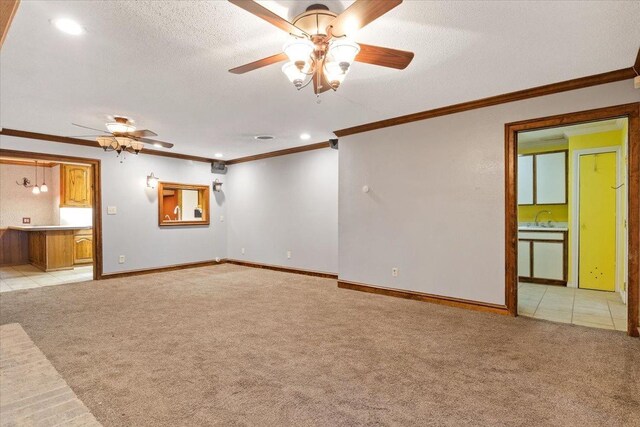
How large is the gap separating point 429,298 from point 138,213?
5.56 meters

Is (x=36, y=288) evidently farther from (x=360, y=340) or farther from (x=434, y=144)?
(x=434, y=144)

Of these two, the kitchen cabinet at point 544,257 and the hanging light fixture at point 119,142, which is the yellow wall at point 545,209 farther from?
the hanging light fixture at point 119,142

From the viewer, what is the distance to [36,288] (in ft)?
17.1

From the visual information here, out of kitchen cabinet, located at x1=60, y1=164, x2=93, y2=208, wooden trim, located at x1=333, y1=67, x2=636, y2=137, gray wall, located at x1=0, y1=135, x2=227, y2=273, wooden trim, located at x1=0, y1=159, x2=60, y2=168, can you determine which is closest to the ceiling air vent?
wooden trim, located at x1=333, y1=67, x2=636, y2=137

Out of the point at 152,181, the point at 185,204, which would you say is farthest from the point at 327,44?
the point at 185,204

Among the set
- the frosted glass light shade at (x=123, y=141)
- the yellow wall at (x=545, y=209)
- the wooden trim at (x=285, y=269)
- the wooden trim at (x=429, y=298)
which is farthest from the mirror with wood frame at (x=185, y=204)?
the yellow wall at (x=545, y=209)

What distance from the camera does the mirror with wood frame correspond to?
714 centimetres

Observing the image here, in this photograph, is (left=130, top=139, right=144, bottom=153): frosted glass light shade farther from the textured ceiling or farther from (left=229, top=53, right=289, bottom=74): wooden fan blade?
(left=229, top=53, right=289, bottom=74): wooden fan blade

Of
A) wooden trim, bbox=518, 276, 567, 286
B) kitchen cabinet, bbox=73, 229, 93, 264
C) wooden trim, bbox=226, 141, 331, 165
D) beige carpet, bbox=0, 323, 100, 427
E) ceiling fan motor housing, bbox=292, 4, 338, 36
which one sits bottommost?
wooden trim, bbox=518, 276, 567, 286

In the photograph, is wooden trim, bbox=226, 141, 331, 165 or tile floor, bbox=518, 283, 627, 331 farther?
wooden trim, bbox=226, 141, 331, 165

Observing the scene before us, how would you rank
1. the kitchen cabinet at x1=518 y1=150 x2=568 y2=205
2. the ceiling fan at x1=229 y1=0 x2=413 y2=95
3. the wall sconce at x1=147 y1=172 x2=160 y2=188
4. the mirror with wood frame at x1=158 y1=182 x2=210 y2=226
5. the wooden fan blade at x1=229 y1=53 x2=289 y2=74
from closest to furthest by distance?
the ceiling fan at x1=229 y1=0 x2=413 y2=95
the wooden fan blade at x1=229 y1=53 x2=289 y2=74
the kitchen cabinet at x1=518 y1=150 x2=568 y2=205
the wall sconce at x1=147 y1=172 x2=160 y2=188
the mirror with wood frame at x1=158 y1=182 x2=210 y2=226

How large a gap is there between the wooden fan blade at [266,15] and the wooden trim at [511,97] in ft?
9.10

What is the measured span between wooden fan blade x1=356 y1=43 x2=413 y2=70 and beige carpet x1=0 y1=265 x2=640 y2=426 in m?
2.18

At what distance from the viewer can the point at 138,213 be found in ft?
20.8
